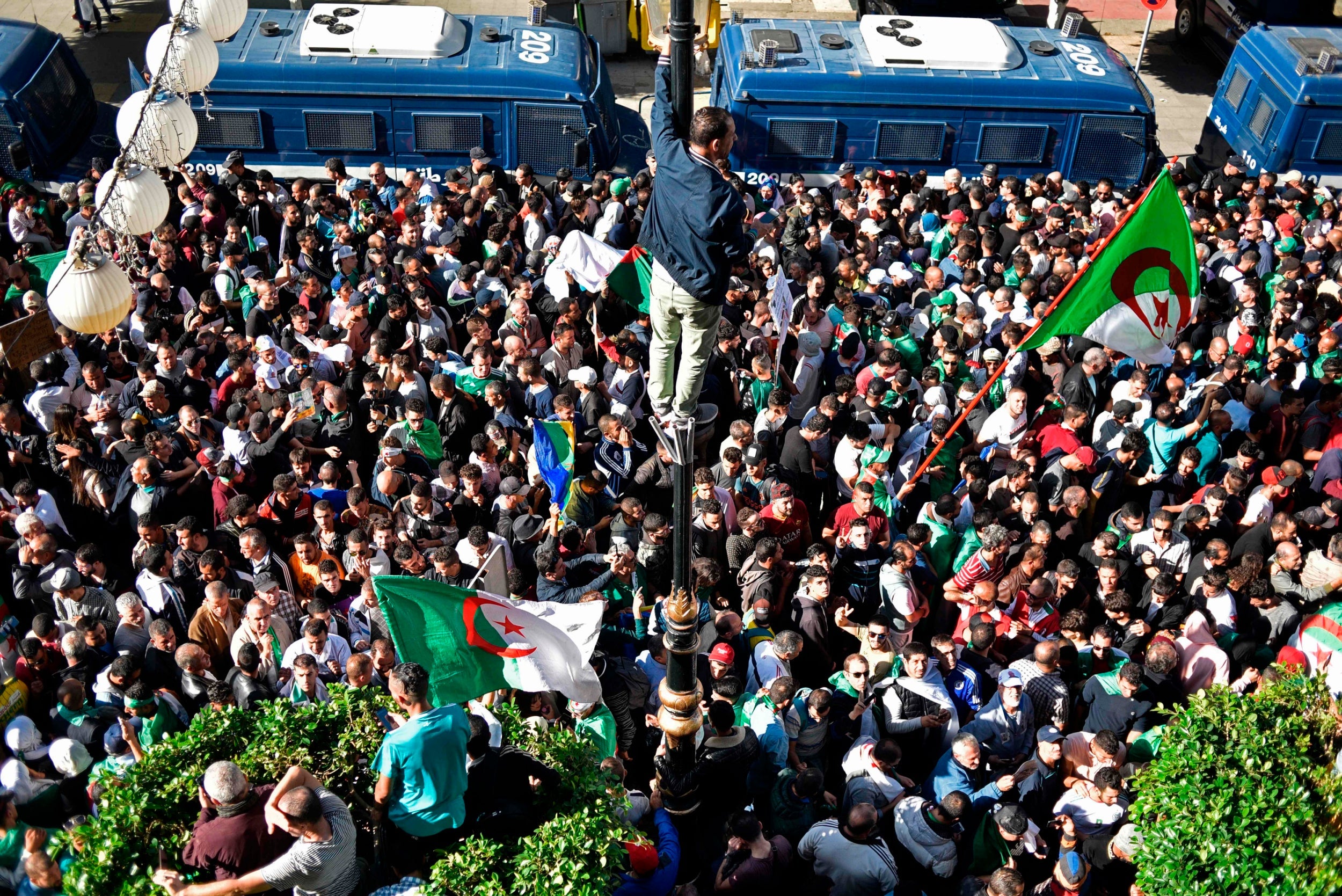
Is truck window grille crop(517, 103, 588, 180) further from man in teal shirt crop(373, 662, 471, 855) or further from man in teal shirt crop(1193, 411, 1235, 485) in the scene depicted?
man in teal shirt crop(373, 662, 471, 855)

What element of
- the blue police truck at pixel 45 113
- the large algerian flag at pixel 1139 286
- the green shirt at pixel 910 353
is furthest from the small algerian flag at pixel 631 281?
the blue police truck at pixel 45 113

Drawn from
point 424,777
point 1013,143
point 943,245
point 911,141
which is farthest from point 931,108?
point 424,777

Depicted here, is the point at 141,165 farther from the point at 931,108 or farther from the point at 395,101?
the point at 931,108

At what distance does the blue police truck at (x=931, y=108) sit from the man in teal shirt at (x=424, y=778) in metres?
9.84

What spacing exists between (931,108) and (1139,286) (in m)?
5.93

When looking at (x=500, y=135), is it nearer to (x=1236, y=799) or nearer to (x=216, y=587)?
(x=216, y=587)

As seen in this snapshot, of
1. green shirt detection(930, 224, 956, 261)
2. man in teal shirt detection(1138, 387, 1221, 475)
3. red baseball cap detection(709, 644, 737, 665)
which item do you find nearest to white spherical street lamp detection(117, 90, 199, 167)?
A: red baseball cap detection(709, 644, 737, 665)

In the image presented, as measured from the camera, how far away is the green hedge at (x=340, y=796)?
15.2 ft

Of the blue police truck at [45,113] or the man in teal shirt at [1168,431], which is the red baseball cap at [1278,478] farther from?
the blue police truck at [45,113]

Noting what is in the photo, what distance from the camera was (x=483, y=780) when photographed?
17.6 ft

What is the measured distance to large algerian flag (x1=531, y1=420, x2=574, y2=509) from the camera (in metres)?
8.33

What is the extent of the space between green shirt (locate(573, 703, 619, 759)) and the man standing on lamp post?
8.32 feet

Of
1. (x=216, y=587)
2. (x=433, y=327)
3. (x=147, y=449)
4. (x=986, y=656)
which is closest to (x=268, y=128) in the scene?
(x=433, y=327)

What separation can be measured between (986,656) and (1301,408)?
399 cm
